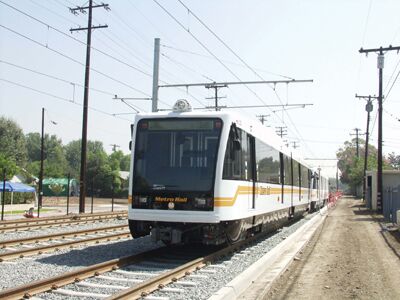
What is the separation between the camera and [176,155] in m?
11.8

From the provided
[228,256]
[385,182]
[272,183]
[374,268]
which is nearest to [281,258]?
[228,256]

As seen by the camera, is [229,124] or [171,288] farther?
[229,124]

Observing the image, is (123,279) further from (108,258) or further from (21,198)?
(21,198)

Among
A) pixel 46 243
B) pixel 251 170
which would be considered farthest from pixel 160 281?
pixel 46 243

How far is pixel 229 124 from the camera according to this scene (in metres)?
11.9

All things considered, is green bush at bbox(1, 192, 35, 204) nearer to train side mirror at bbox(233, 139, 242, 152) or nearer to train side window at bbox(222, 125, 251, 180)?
train side window at bbox(222, 125, 251, 180)

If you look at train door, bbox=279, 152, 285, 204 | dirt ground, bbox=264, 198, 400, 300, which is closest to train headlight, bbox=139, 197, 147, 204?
dirt ground, bbox=264, 198, 400, 300

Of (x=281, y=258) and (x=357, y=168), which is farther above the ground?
(x=357, y=168)

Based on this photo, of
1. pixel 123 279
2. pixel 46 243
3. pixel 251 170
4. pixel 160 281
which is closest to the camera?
pixel 160 281

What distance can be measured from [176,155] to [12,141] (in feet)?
292

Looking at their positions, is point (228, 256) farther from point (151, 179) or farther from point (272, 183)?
point (272, 183)

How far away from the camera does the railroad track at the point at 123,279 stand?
786cm

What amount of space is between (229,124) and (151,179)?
211cm

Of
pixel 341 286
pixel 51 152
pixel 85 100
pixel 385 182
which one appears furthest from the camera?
pixel 51 152
